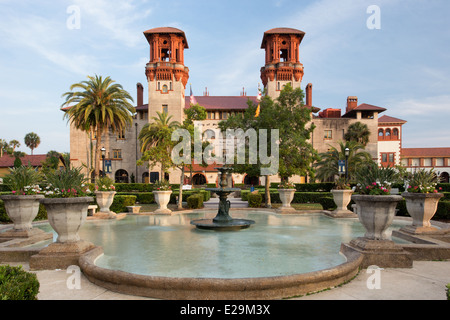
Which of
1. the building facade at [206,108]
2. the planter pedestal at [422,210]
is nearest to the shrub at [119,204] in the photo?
the planter pedestal at [422,210]

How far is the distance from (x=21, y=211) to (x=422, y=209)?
12419 mm

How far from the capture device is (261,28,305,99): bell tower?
4875 cm

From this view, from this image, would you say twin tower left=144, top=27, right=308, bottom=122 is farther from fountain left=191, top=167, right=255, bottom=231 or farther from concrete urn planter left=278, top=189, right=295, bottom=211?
fountain left=191, top=167, right=255, bottom=231

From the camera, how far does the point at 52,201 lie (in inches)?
264

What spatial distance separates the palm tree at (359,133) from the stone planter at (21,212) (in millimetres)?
50407

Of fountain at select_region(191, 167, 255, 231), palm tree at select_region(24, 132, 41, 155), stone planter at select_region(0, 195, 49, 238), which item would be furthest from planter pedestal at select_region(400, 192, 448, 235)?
palm tree at select_region(24, 132, 41, 155)

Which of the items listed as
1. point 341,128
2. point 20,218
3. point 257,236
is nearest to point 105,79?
point 20,218

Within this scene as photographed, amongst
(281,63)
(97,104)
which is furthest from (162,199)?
(281,63)

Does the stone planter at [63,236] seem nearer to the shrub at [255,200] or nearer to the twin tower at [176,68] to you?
the shrub at [255,200]

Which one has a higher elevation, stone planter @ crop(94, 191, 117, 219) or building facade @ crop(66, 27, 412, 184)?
building facade @ crop(66, 27, 412, 184)

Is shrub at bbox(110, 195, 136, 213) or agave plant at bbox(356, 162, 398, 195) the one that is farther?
shrub at bbox(110, 195, 136, 213)

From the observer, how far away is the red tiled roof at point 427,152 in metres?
65.1

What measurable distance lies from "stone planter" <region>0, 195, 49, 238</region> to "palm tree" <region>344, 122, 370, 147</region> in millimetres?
50407
